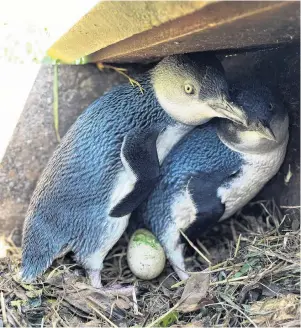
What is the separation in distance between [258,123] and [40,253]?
63cm

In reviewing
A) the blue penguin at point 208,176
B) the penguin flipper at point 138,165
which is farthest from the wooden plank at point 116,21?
the blue penguin at point 208,176

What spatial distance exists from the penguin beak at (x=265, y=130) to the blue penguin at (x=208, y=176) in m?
0.05

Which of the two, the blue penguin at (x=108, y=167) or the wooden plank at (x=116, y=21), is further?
the blue penguin at (x=108, y=167)

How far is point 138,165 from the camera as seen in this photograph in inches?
49.5

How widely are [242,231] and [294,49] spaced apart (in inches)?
21.1

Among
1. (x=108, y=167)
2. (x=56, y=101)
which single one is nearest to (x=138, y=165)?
(x=108, y=167)

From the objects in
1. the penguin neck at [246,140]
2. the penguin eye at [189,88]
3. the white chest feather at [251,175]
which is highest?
the penguin eye at [189,88]

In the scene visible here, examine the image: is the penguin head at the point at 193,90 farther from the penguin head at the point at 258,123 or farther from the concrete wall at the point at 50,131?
the concrete wall at the point at 50,131

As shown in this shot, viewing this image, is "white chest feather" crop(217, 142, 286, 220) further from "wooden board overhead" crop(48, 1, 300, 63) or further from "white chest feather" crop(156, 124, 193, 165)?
"wooden board overhead" crop(48, 1, 300, 63)

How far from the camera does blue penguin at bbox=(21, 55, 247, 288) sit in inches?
49.8

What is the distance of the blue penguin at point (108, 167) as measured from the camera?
1265 mm

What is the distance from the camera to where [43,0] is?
1.49 metres

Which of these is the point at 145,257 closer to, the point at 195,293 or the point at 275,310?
the point at 195,293

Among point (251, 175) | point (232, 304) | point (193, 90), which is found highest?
point (193, 90)
